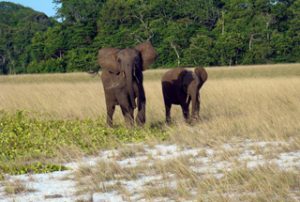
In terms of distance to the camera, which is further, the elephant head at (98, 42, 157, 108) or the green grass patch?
the elephant head at (98, 42, 157, 108)

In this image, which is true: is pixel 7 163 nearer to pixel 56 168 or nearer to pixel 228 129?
pixel 56 168

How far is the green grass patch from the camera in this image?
7907 mm

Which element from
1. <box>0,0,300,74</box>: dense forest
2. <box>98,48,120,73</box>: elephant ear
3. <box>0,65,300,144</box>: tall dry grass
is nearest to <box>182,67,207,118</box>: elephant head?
<box>0,65,300,144</box>: tall dry grass

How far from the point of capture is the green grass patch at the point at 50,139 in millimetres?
7907

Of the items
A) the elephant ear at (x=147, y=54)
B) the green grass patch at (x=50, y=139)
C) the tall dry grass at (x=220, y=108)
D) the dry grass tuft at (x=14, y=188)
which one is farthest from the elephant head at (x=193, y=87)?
the dry grass tuft at (x=14, y=188)

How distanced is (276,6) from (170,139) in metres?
39.8

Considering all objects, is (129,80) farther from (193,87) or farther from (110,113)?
(193,87)

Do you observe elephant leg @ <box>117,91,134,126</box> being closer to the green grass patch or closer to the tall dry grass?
the green grass patch

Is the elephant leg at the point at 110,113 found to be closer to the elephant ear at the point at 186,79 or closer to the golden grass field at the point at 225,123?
the golden grass field at the point at 225,123

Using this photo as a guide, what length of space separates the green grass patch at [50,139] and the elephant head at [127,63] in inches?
33.2

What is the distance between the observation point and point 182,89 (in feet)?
40.5

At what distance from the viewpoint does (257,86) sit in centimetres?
2017

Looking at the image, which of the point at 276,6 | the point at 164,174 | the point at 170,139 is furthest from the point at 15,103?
the point at 276,6

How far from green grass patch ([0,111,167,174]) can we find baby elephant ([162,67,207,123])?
159cm
